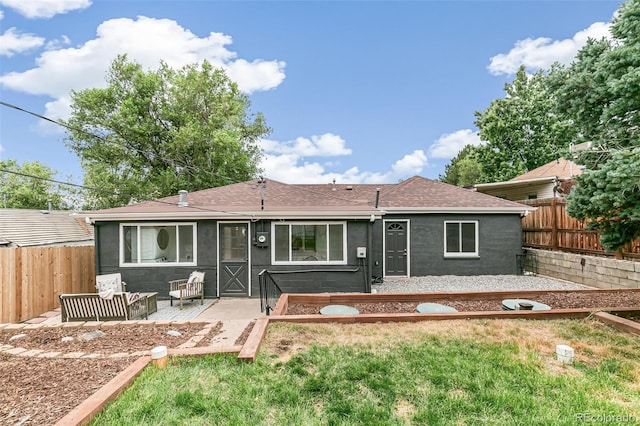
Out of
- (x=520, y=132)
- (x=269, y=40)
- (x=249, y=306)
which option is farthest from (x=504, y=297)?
(x=520, y=132)

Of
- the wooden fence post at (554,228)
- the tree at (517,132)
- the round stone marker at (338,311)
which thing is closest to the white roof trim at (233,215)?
the round stone marker at (338,311)

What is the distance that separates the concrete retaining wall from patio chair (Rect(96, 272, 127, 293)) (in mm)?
12942

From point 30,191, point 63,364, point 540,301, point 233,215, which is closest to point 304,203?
point 233,215

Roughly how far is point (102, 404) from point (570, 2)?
15.4 m

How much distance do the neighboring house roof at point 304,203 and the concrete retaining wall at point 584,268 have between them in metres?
1.80

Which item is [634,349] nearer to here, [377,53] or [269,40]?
[377,53]

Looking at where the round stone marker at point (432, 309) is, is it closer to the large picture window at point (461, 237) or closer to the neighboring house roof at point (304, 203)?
the neighboring house roof at point (304, 203)

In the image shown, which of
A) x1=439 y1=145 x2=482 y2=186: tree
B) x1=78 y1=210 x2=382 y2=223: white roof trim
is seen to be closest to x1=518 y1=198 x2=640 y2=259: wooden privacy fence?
x1=78 y1=210 x2=382 y2=223: white roof trim

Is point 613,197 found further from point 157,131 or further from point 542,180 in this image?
point 157,131

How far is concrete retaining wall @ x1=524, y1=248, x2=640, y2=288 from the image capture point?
25.0 ft

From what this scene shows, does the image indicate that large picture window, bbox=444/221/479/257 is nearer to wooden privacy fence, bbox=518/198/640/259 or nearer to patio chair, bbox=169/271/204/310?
wooden privacy fence, bbox=518/198/640/259

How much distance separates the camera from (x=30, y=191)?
87.7 feet

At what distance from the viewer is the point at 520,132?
841 inches

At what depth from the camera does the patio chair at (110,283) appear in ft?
25.2
